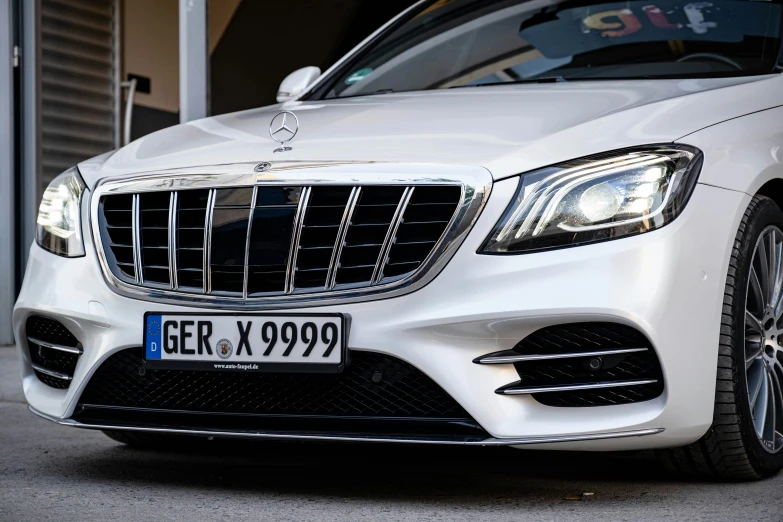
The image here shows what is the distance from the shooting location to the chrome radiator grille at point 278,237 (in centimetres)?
302

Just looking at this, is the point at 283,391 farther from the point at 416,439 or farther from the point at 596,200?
the point at 596,200

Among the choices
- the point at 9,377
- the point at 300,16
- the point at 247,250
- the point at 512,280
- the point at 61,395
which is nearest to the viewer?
the point at 512,280

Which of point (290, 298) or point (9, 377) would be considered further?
point (9, 377)

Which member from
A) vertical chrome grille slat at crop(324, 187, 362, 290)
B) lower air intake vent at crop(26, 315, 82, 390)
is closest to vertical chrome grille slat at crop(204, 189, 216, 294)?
vertical chrome grille slat at crop(324, 187, 362, 290)

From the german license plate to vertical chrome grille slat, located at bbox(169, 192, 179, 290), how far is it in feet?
0.37

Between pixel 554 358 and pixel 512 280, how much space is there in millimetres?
212

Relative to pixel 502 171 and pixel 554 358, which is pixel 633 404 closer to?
pixel 554 358

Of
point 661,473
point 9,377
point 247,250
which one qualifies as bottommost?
point 9,377

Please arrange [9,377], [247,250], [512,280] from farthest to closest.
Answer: [9,377] → [247,250] → [512,280]

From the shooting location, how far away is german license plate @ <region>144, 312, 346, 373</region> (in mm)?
2988

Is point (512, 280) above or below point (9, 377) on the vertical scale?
above

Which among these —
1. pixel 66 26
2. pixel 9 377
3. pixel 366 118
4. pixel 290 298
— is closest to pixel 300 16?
pixel 66 26

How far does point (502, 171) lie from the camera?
301cm

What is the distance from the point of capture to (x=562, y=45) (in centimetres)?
434
